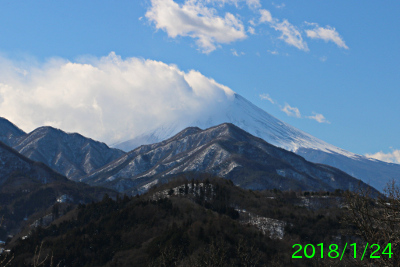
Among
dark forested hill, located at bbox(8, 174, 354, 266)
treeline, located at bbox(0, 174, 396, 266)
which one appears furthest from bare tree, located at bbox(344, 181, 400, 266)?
dark forested hill, located at bbox(8, 174, 354, 266)

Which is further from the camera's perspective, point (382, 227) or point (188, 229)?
point (188, 229)

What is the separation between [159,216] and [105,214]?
91.5ft

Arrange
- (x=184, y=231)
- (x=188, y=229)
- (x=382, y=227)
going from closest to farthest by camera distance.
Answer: (x=382, y=227), (x=184, y=231), (x=188, y=229)

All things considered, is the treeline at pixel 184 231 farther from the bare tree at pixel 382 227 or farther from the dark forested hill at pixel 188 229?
the bare tree at pixel 382 227

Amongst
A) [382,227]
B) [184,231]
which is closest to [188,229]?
[184,231]

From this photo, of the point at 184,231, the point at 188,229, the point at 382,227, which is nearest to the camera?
the point at 382,227

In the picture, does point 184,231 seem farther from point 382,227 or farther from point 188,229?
point 382,227

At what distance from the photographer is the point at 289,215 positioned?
152625mm

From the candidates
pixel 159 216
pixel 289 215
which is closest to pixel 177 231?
pixel 159 216

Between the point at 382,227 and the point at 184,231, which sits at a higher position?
the point at 382,227

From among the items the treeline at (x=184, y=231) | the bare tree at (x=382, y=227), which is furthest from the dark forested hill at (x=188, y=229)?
the bare tree at (x=382, y=227)

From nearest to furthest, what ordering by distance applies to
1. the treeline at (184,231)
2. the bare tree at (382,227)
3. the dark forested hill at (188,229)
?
1. the bare tree at (382,227)
2. the treeline at (184,231)
3. the dark forested hill at (188,229)

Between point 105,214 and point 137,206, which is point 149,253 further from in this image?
point 105,214

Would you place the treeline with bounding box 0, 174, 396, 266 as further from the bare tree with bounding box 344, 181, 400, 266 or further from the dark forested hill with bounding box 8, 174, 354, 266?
the bare tree with bounding box 344, 181, 400, 266
